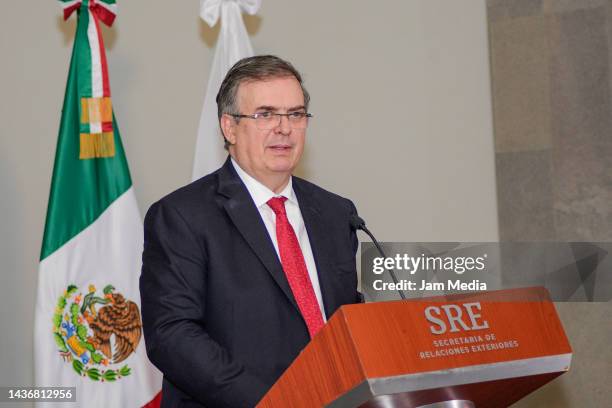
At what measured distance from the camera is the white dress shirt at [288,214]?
2367 mm

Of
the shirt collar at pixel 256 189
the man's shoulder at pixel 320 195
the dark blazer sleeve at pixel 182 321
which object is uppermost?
the shirt collar at pixel 256 189

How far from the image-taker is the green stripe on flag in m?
3.81

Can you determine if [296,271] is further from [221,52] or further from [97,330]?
[221,52]

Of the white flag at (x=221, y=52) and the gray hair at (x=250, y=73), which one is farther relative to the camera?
the white flag at (x=221, y=52)

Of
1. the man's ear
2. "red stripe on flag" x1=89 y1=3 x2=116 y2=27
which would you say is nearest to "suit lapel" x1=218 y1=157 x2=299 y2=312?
the man's ear

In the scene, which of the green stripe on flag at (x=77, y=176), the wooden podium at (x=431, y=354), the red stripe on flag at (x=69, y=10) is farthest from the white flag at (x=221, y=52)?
the wooden podium at (x=431, y=354)

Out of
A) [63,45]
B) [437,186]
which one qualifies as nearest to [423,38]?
[437,186]

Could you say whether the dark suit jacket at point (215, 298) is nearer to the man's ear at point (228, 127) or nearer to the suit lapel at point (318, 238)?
the suit lapel at point (318, 238)

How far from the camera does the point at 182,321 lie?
2068mm

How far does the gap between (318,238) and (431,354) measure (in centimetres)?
98

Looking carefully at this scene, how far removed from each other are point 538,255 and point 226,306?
91.7 inches

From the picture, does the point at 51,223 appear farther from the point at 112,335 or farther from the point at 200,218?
the point at 200,218

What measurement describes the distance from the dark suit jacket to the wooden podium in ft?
1.30

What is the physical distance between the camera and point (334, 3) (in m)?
4.48
